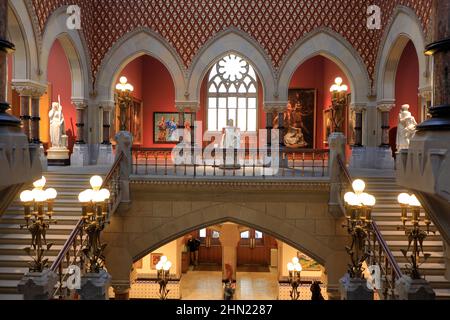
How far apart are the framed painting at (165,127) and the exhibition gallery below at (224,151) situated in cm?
10

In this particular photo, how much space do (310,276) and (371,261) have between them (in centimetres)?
825

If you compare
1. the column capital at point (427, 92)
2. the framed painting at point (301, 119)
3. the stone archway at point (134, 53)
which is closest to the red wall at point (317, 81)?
the framed painting at point (301, 119)

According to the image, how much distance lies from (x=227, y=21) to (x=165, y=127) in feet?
21.6

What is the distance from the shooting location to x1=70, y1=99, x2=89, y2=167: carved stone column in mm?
14820

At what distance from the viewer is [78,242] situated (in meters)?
8.63

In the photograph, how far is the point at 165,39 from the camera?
15.3 metres

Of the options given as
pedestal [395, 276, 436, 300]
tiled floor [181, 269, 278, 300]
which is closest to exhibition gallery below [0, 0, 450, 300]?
pedestal [395, 276, 436, 300]

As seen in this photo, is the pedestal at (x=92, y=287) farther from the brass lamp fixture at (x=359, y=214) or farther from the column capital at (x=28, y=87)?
the column capital at (x=28, y=87)

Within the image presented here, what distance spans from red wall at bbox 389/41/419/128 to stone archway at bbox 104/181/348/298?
7036mm

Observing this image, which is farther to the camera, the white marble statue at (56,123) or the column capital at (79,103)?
the column capital at (79,103)

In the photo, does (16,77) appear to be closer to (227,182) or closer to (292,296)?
(227,182)

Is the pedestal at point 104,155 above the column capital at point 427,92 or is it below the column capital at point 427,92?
below

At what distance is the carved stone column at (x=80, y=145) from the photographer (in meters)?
14.8
